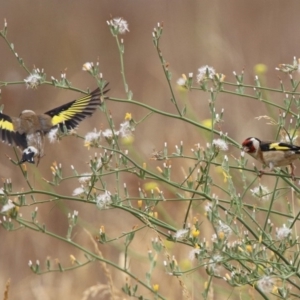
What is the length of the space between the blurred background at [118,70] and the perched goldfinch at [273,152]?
182 cm

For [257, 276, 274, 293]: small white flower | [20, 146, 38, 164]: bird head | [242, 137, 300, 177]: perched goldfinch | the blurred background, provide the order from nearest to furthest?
[257, 276, 274, 293]: small white flower, [242, 137, 300, 177]: perched goldfinch, [20, 146, 38, 164]: bird head, the blurred background

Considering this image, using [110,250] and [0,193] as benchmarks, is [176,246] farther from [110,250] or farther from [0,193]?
[0,193]

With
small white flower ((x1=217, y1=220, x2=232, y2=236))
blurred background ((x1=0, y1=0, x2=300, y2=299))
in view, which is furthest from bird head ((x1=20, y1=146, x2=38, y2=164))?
blurred background ((x1=0, y1=0, x2=300, y2=299))

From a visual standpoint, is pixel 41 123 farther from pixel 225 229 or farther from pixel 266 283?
pixel 266 283

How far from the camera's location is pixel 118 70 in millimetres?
9172

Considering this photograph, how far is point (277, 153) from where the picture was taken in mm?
2861

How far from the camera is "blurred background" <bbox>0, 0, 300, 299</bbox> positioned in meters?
5.92

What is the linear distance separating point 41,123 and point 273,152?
115 centimetres

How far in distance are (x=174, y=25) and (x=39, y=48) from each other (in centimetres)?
155

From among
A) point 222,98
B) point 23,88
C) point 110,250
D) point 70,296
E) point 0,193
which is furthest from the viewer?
point 23,88

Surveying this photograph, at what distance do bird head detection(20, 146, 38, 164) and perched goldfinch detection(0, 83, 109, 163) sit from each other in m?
0.14

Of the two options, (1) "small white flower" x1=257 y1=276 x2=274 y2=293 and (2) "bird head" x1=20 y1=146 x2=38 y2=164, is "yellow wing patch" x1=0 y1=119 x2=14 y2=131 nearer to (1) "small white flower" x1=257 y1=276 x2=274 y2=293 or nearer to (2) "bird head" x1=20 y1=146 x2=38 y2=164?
(2) "bird head" x1=20 y1=146 x2=38 y2=164

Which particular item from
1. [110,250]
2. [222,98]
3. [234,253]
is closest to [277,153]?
[234,253]

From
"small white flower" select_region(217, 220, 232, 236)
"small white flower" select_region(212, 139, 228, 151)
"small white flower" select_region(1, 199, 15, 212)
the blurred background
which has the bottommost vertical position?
"small white flower" select_region(217, 220, 232, 236)
